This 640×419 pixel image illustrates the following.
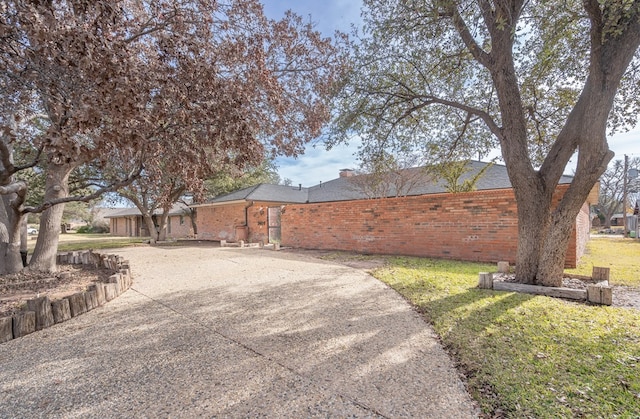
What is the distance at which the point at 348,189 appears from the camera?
20.2 metres

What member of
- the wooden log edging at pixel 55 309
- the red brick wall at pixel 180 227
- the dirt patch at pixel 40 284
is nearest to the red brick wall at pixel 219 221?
the red brick wall at pixel 180 227

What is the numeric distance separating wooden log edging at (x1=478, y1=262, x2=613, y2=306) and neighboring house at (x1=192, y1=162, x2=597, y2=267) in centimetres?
193

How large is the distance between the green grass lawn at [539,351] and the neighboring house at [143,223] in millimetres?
23247

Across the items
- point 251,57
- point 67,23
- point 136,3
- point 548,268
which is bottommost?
point 548,268

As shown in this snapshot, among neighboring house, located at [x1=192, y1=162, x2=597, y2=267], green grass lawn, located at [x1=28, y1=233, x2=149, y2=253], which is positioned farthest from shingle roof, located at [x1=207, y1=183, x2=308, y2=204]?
green grass lawn, located at [x1=28, y1=233, x2=149, y2=253]

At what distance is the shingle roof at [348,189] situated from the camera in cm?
1420

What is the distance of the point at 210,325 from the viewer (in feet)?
12.3

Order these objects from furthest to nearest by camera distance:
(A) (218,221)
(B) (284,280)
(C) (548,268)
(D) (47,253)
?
(A) (218,221)
(D) (47,253)
(B) (284,280)
(C) (548,268)

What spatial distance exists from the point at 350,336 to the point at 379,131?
5660 millimetres

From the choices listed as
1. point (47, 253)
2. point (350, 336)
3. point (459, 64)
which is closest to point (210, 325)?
point (350, 336)

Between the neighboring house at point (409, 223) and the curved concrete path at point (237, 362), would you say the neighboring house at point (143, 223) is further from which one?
the curved concrete path at point (237, 362)

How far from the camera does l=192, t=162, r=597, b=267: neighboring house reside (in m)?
7.89

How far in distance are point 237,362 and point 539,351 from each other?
287 cm

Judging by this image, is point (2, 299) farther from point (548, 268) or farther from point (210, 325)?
point (548, 268)
